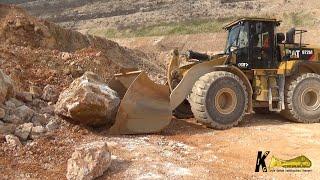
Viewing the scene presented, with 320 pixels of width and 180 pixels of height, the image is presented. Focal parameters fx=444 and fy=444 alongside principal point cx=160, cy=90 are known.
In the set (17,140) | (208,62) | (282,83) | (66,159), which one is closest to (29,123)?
(17,140)

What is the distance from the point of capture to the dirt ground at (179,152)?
5926 mm

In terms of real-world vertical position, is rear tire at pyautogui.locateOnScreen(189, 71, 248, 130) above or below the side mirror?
below

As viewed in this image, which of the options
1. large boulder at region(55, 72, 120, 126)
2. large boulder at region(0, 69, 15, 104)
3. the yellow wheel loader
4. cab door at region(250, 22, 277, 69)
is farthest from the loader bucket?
cab door at region(250, 22, 277, 69)

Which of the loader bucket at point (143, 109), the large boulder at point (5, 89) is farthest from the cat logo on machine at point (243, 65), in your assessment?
the large boulder at point (5, 89)

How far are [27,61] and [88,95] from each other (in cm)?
580

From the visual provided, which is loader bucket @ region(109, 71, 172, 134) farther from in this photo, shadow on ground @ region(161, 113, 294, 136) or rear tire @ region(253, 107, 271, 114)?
rear tire @ region(253, 107, 271, 114)

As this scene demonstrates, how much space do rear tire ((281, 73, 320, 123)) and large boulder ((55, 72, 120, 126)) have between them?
3924mm

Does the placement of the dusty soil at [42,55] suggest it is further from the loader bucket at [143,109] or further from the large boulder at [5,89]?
the loader bucket at [143,109]

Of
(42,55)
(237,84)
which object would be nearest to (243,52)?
(237,84)

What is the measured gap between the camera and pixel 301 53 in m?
10.2

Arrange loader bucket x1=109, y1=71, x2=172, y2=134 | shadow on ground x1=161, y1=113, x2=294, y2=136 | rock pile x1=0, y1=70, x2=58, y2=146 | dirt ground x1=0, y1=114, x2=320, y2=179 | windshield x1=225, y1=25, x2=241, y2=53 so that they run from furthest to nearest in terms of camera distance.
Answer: windshield x1=225, y1=25, x2=241, y2=53 < shadow on ground x1=161, y1=113, x2=294, y2=136 < loader bucket x1=109, y1=71, x2=172, y2=134 < rock pile x1=0, y1=70, x2=58, y2=146 < dirt ground x1=0, y1=114, x2=320, y2=179

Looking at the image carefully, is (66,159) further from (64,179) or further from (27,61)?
(27,61)

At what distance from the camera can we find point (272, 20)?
9.73 m

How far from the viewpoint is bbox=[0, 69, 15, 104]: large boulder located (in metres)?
7.57
